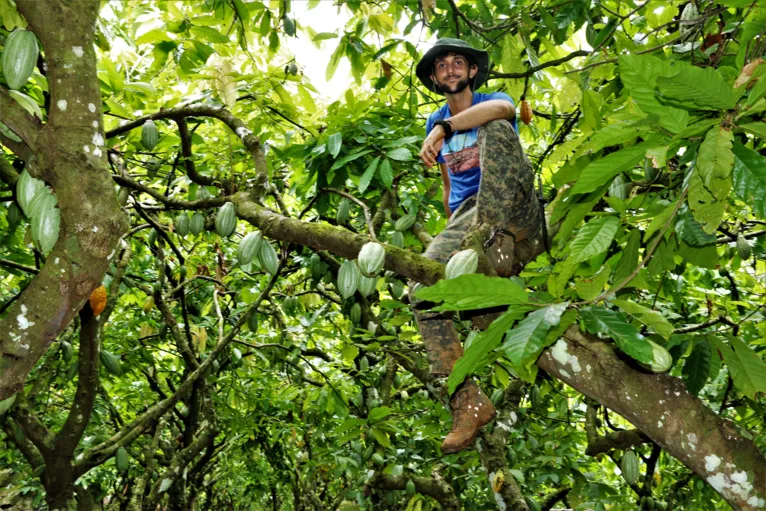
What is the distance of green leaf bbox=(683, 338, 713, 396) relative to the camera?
1736mm

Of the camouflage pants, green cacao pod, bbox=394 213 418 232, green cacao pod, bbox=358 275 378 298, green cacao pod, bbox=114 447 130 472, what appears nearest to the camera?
the camouflage pants

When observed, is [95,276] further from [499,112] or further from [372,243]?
[499,112]

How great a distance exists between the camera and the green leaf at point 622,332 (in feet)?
3.43

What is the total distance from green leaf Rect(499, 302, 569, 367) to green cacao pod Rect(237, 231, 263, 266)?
1579 millimetres

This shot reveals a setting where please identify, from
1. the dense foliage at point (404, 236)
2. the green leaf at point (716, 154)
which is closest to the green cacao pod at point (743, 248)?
the dense foliage at point (404, 236)

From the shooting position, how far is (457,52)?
2506 millimetres

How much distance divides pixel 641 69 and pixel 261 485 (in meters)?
7.85

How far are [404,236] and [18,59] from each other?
1.64 meters

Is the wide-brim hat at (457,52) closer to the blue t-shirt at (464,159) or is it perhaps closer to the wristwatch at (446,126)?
the blue t-shirt at (464,159)

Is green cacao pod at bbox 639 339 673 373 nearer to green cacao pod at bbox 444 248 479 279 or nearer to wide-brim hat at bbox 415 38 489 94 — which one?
green cacao pod at bbox 444 248 479 279

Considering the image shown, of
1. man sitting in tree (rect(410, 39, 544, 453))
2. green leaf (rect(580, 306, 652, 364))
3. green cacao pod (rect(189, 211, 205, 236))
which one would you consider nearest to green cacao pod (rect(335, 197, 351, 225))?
man sitting in tree (rect(410, 39, 544, 453))

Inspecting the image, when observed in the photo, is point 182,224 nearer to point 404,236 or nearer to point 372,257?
point 404,236

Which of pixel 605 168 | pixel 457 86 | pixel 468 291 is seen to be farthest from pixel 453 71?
pixel 468 291

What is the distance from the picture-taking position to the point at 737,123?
0.98m
